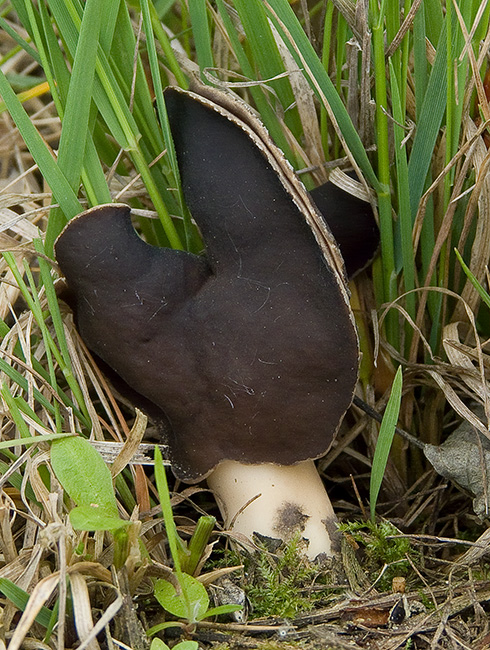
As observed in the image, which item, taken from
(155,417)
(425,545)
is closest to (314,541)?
(425,545)

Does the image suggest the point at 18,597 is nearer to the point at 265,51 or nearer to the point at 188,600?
the point at 188,600

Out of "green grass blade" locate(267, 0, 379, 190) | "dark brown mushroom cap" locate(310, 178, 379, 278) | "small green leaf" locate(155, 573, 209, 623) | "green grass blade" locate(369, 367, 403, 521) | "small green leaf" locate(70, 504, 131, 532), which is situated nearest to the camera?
"small green leaf" locate(70, 504, 131, 532)

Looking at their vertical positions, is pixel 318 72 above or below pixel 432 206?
above

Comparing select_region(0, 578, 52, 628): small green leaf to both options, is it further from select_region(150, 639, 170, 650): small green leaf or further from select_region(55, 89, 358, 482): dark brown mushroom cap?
select_region(55, 89, 358, 482): dark brown mushroom cap

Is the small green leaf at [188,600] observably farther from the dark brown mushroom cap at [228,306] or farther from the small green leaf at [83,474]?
the dark brown mushroom cap at [228,306]

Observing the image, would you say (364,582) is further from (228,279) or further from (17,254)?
(17,254)

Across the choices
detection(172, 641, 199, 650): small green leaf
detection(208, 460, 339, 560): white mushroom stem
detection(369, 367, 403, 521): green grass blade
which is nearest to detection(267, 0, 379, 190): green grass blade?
detection(369, 367, 403, 521): green grass blade
